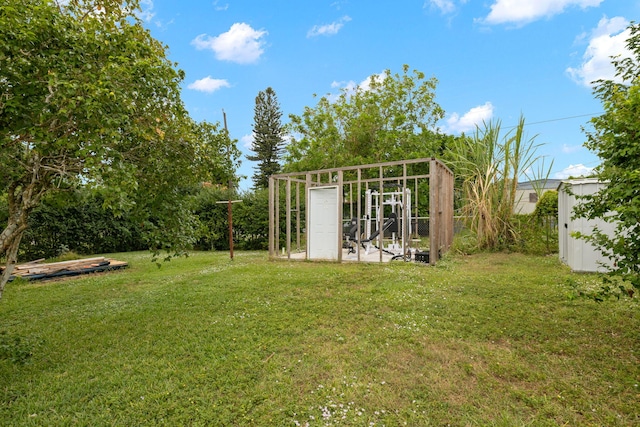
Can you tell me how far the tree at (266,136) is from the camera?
98.5 feet

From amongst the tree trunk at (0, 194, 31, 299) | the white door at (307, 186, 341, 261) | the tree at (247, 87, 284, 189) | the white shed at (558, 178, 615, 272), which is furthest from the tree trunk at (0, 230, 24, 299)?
the tree at (247, 87, 284, 189)

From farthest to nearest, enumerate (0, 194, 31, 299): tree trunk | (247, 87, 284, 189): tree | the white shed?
(247, 87, 284, 189): tree → the white shed → (0, 194, 31, 299): tree trunk

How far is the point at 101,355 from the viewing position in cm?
312

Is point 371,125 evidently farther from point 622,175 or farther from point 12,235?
point 12,235

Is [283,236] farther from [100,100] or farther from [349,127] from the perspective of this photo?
[100,100]

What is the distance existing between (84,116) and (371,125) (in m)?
15.5

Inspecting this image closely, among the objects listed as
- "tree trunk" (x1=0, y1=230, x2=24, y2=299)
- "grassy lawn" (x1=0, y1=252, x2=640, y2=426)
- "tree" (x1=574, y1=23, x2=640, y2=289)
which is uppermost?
"tree" (x1=574, y1=23, x2=640, y2=289)

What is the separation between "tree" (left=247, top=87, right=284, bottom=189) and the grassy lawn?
25.5 meters

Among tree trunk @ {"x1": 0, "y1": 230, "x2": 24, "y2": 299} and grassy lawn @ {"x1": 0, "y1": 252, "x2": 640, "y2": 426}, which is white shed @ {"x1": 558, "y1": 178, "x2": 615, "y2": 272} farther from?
tree trunk @ {"x1": 0, "y1": 230, "x2": 24, "y2": 299}

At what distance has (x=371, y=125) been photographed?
1698cm

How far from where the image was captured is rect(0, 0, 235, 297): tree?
7.89 ft

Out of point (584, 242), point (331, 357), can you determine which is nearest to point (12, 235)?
point (331, 357)

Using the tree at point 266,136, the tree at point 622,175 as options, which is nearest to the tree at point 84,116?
the tree at point 622,175

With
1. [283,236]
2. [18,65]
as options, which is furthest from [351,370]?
[283,236]
